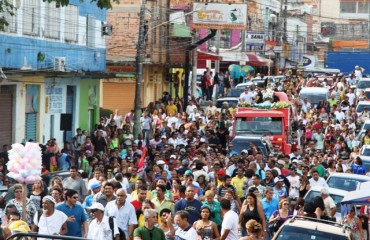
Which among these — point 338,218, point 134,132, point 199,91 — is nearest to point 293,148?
point 134,132

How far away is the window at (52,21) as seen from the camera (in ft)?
122

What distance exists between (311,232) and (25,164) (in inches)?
162

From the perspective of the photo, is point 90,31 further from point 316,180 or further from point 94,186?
point 94,186

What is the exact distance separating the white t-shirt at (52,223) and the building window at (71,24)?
2360cm

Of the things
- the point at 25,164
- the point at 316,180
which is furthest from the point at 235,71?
the point at 25,164

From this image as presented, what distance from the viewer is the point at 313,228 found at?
1634 centimetres

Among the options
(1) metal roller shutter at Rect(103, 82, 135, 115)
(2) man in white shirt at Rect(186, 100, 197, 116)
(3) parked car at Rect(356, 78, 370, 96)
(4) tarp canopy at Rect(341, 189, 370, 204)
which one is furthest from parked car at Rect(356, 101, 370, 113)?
(4) tarp canopy at Rect(341, 189, 370, 204)

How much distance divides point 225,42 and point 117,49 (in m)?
26.5

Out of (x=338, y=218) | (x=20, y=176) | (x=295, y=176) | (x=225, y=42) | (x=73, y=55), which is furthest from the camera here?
(x=225, y=42)

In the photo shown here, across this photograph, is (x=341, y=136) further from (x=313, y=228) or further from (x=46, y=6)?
(x=313, y=228)

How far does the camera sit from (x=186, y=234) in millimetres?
16062

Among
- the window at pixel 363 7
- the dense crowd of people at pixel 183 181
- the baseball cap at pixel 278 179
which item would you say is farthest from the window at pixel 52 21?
the window at pixel 363 7

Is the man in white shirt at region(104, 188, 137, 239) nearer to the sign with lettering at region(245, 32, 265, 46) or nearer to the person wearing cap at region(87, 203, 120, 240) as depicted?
the person wearing cap at region(87, 203, 120, 240)

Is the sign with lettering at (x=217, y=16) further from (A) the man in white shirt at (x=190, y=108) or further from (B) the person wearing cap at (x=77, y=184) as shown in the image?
(B) the person wearing cap at (x=77, y=184)
